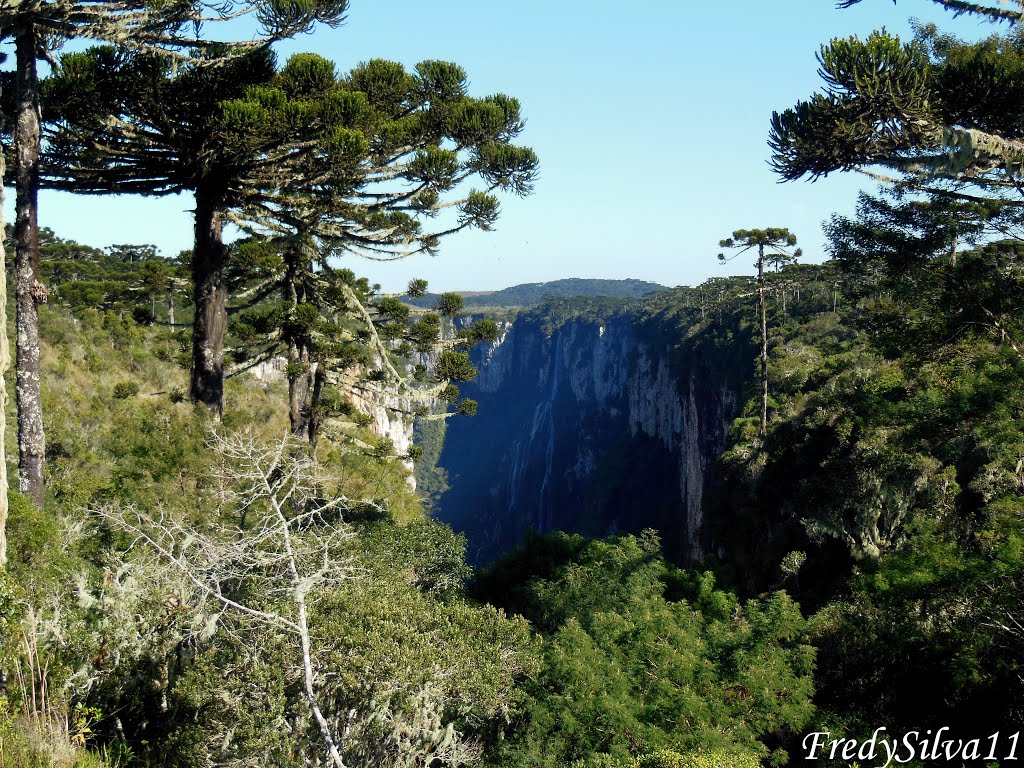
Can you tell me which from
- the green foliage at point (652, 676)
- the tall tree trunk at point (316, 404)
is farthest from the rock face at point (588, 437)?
the green foliage at point (652, 676)

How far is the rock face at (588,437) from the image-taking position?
6312 cm

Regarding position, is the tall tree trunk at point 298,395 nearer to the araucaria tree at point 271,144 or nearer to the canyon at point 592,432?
the araucaria tree at point 271,144

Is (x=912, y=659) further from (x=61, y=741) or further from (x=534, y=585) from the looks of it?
(x=61, y=741)

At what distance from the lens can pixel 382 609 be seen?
641 cm

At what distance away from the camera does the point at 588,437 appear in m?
108

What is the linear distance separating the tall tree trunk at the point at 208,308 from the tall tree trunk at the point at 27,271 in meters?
2.38

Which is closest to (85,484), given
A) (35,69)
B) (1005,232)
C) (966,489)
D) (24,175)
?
(24,175)

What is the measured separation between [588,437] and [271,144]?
10002 cm

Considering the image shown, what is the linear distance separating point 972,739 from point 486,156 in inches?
372

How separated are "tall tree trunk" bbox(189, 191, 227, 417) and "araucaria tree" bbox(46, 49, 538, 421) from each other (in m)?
0.02

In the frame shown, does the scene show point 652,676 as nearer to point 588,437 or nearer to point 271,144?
Result: point 271,144

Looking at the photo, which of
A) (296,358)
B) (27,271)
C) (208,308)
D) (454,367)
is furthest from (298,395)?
(27,271)

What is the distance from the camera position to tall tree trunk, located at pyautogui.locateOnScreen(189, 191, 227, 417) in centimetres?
1020

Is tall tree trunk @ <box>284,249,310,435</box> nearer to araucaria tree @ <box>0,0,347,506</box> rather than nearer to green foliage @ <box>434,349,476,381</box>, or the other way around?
green foliage @ <box>434,349,476,381</box>
